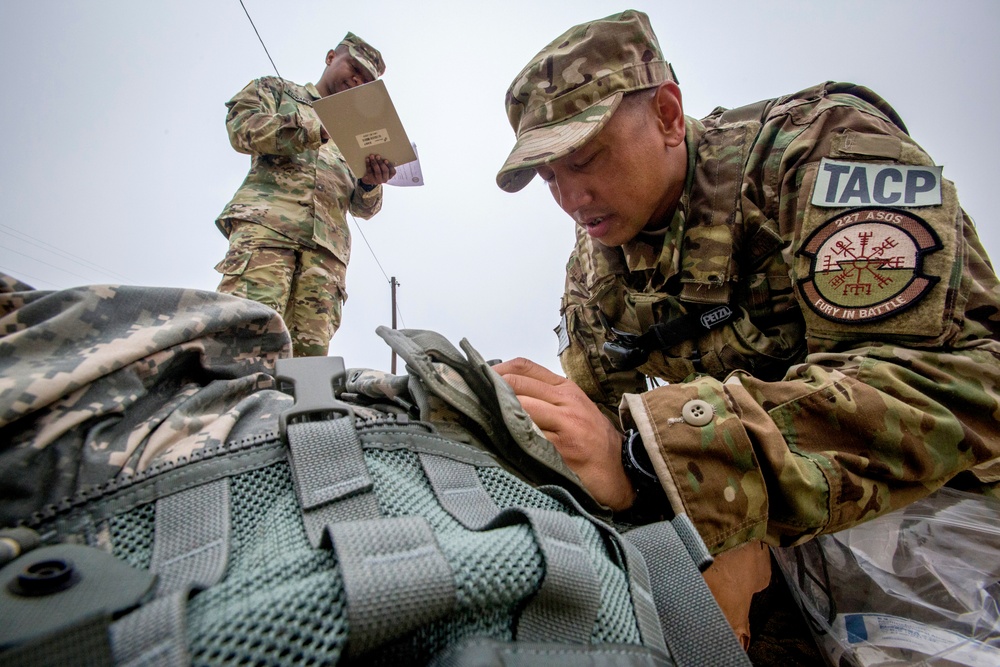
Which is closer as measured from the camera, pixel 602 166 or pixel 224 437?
pixel 224 437

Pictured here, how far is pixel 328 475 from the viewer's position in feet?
1.08

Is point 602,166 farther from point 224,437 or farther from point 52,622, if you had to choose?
point 52,622

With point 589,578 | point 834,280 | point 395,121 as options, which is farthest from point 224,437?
point 395,121

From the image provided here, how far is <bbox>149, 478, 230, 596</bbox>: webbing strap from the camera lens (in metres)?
0.26

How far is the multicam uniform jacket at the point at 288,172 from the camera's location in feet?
5.93

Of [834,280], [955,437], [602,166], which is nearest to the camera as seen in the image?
[955,437]

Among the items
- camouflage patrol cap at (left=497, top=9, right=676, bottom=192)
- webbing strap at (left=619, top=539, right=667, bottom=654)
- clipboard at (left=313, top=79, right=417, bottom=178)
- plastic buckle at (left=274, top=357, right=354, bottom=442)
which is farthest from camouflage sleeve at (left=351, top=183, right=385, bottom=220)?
webbing strap at (left=619, top=539, right=667, bottom=654)

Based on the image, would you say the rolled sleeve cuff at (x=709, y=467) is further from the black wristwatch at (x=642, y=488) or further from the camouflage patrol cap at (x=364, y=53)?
the camouflage patrol cap at (x=364, y=53)

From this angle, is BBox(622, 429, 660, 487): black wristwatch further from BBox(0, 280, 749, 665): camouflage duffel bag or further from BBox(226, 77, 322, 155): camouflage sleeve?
BBox(226, 77, 322, 155): camouflage sleeve

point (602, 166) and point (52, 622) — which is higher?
point (602, 166)

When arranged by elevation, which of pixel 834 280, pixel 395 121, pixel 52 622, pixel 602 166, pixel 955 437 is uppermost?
pixel 395 121

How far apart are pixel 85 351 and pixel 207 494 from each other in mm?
173

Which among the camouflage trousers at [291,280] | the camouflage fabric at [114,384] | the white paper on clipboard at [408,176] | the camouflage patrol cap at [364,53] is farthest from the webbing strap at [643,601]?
the camouflage patrol cap at [364,53]

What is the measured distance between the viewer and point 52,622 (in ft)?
0.67
